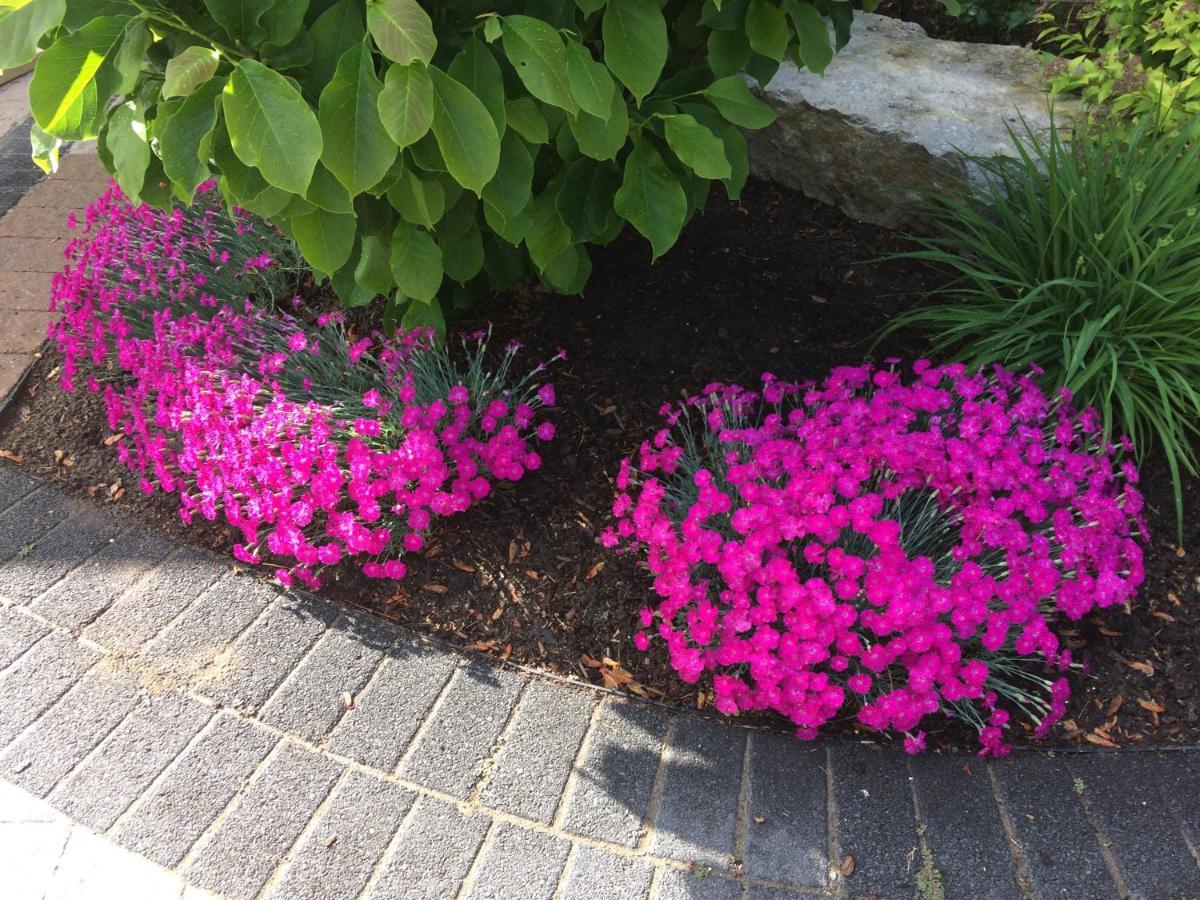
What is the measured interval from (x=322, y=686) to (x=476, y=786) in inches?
20.6

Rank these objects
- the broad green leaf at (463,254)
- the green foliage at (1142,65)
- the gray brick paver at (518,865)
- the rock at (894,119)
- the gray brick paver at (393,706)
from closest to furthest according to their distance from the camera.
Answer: the gray brick paver at (518,865)
the gray brick paver at (393,706)
the broad green leaf at (463,254)
the green foliage at (1142,65)
the rock at (894,119)

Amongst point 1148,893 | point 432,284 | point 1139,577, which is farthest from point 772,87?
point 1148,893

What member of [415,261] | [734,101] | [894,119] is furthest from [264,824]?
[894,119]

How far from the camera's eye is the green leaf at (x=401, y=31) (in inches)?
55.6

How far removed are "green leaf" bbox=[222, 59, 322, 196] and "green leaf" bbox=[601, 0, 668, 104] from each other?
670 mm

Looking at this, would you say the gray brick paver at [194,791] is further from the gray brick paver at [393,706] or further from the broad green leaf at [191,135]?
the broad green leaf at [191,135]

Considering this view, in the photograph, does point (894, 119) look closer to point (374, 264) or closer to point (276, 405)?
point (374, 264)

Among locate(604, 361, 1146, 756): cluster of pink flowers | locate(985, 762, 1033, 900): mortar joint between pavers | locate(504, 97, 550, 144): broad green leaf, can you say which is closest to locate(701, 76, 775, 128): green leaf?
locate(504, 97, 550, 144): broad green leaf

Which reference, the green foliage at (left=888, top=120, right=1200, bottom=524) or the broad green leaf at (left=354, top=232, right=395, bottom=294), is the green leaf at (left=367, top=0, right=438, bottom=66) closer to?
the broad green leaf at (left=354, top=232, right=395, bottom=294)

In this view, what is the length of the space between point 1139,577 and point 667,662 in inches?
45.3

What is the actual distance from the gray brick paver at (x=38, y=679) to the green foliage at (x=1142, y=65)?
3.56m

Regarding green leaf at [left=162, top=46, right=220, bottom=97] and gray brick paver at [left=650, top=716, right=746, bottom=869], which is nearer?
green leaf at [left=162, top=46, right=220, bottom=97]

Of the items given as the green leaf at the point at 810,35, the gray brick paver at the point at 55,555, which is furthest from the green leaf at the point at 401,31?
the gray brick paver at the point at 55,555

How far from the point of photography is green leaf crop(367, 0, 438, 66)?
4.64 feet
